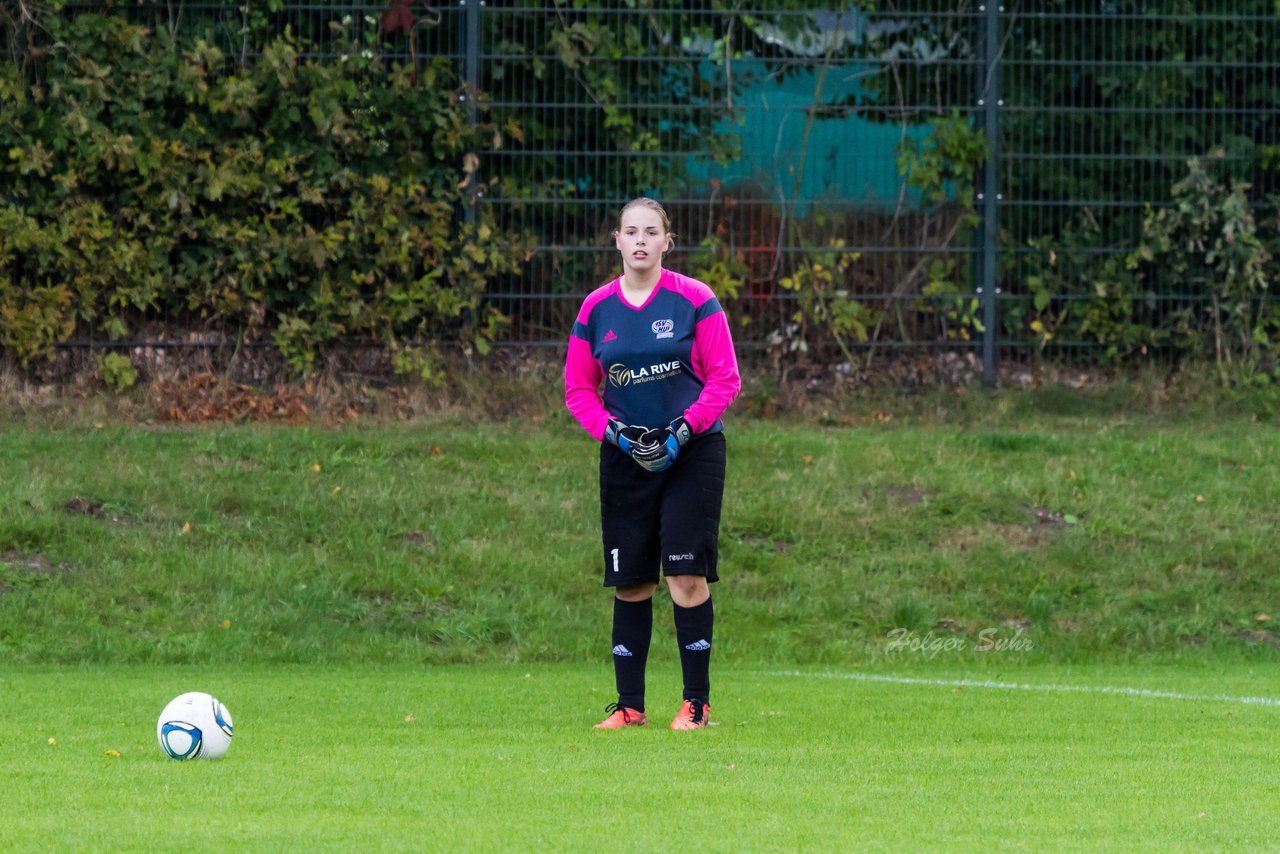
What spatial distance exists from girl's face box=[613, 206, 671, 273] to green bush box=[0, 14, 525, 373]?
25.3ft

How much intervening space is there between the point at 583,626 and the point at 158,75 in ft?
21.3

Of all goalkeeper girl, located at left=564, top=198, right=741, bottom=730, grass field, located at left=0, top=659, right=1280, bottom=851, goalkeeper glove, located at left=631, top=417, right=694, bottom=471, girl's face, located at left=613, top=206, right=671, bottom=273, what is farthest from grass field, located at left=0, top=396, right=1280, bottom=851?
girl's face, located at left=613, top=206, right=671, bottom=273

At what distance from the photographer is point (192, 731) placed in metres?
6.07

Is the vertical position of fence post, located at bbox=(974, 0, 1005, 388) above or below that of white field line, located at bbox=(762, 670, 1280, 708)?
above

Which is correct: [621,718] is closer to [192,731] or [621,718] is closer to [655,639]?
[192,731]

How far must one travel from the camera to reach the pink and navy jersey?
700 centimetres

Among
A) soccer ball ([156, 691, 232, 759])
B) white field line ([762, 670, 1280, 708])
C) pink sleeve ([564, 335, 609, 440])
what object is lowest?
white field line ([762, 670, 1280, 708])

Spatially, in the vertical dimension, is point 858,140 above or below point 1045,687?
above

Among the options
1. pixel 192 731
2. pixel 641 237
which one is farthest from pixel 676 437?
pixel 192 731

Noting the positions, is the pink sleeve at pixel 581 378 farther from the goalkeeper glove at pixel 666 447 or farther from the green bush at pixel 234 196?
the green bush at pixel 234 196

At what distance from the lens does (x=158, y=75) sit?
14.4 meters

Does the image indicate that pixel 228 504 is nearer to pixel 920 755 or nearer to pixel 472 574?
pixel 472 574

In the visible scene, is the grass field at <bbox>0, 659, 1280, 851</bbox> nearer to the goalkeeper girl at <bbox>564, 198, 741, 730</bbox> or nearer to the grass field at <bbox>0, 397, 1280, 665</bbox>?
the goalkeeper girl at <bbox>564, 198, 741, 730</bbox>

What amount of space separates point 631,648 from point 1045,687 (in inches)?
105
